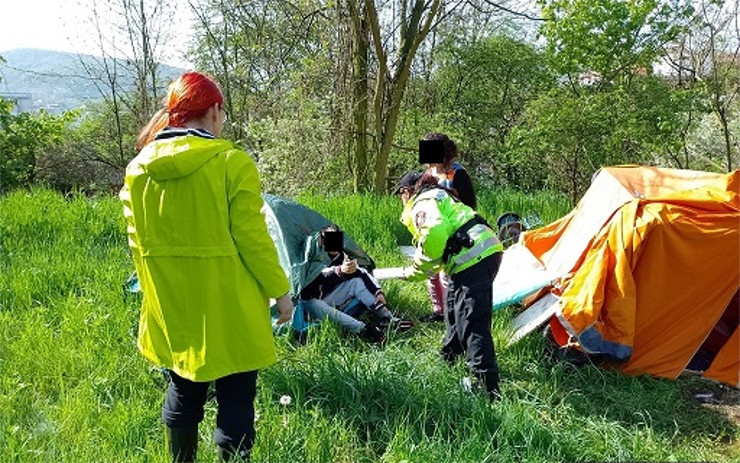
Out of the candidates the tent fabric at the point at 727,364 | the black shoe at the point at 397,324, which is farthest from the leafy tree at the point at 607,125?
the black shoe at the point at 397,324

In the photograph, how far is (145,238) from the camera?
2.29m

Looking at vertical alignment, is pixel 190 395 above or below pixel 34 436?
above

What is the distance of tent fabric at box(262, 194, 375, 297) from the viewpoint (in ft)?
14.3

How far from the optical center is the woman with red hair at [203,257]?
221cm

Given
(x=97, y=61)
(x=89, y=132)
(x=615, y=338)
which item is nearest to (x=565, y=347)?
(x=615, y=338)

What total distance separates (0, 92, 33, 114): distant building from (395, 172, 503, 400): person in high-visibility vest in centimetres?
1286

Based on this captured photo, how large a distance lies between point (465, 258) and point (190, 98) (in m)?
1.65

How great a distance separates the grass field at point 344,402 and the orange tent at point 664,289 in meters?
0.20

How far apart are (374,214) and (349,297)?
2474 mm

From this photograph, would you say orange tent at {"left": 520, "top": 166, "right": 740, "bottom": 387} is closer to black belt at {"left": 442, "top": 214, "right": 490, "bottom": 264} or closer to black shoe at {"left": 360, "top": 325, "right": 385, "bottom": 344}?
black belt at {"left": 442, "top": 214, "right": 490, "bottom": 264}

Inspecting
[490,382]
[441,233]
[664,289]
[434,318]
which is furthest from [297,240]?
[664,289]

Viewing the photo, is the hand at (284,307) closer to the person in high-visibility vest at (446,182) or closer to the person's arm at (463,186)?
the person in high-visibility vest at (446,182)

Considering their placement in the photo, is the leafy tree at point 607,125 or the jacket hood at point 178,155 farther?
the leafy tree at point 607,125

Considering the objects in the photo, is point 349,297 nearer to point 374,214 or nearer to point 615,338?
point 615,338
